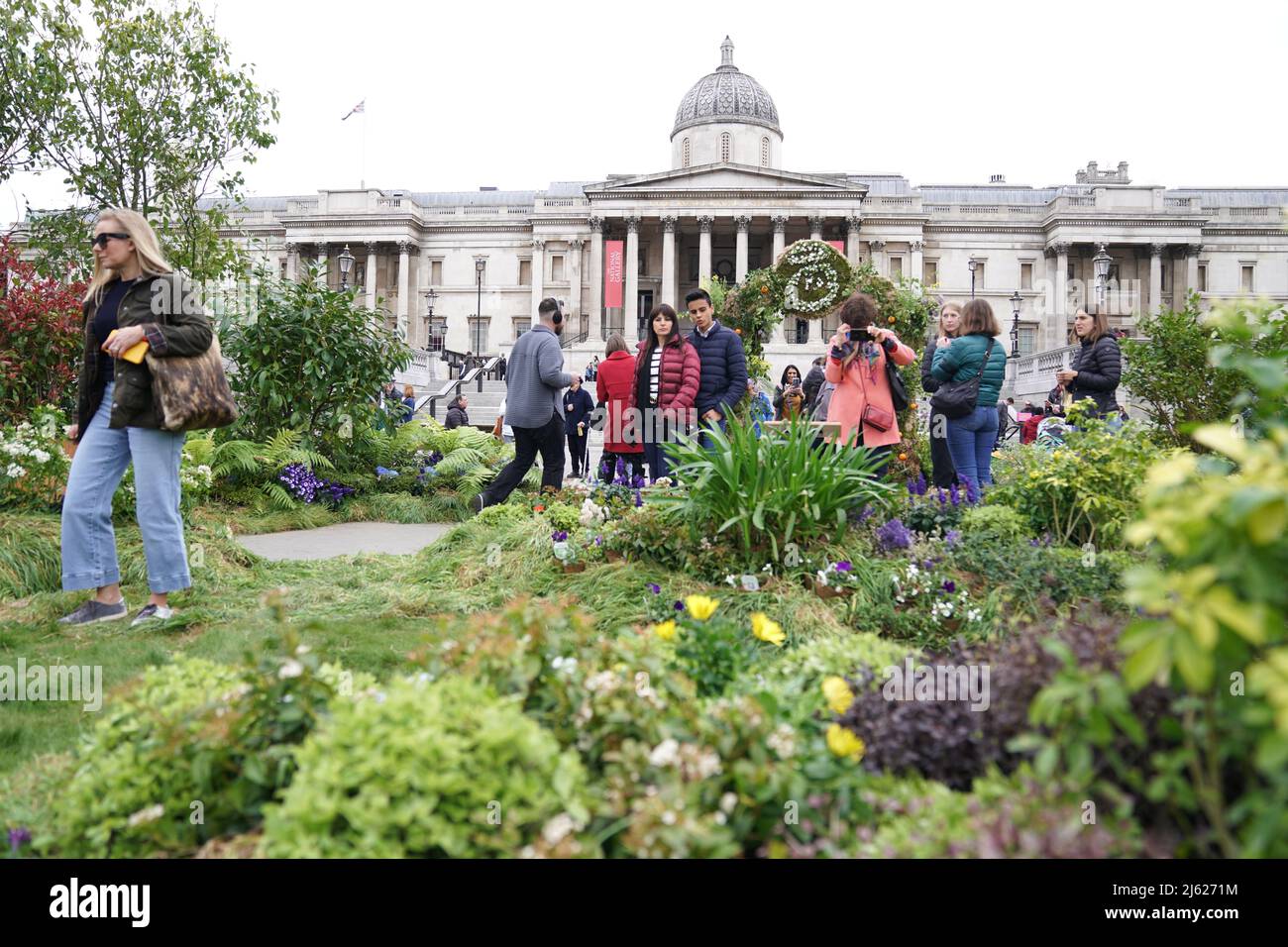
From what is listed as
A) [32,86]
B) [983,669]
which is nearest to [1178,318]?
[983,669]

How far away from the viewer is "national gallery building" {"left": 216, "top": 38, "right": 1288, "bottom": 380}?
5347 cm

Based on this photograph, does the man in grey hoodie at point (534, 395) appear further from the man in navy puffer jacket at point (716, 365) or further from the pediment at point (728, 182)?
the pediment at point (728, 182)

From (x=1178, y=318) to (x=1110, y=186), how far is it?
57997 millimetres

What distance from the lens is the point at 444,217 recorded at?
60750 mm

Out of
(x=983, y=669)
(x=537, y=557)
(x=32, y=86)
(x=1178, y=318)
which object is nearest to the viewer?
(x=983, y=669)

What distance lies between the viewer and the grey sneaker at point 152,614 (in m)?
4.79

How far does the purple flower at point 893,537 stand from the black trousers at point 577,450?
10.1 meters

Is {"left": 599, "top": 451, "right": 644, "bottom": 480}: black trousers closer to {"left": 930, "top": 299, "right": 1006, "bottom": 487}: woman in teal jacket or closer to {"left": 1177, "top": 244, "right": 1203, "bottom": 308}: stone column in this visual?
{"left": 930, "top": 299, "right": 1006, "bottom": 487}: woman in teal jacket

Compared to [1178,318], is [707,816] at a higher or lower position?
lower

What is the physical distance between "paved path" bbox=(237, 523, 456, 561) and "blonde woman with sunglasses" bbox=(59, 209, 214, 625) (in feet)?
7.64

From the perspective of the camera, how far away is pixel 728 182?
53062 mm

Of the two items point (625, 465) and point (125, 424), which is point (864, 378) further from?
point (125, 424)

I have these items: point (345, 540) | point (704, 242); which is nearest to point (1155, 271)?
point (704, 242)
